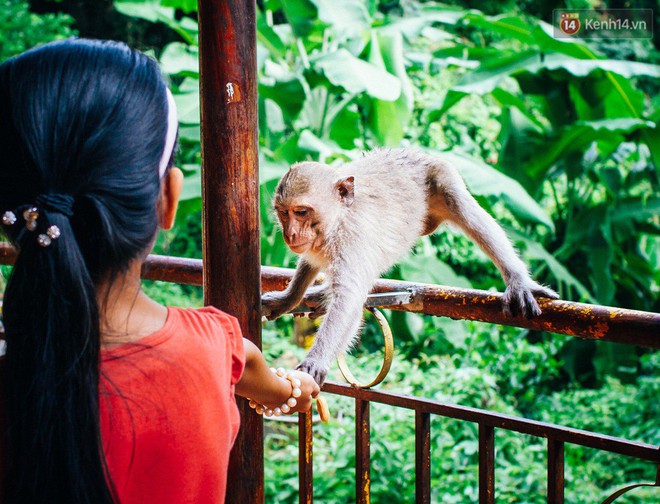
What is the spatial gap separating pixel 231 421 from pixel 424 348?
530 cm

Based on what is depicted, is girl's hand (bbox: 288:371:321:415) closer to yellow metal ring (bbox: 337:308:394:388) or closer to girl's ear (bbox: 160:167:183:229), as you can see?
yellow metal ring (bbox: 337:308:394:388)

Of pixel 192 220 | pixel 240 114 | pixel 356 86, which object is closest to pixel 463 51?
pixel 356 86

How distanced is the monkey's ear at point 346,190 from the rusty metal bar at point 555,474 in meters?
1.22

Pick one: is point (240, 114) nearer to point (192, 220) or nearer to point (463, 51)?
point (463, 51)

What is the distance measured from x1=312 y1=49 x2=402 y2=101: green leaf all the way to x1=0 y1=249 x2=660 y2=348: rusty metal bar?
102 inches

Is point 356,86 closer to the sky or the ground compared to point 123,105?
closer to the sky

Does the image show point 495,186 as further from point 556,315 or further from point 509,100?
point 556,315

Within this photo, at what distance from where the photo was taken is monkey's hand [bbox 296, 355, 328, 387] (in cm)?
193

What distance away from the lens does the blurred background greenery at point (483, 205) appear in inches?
167

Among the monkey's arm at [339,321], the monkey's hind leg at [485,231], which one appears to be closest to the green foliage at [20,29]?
the monkey's hind leg at [485,231]

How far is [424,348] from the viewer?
6312 millimetres

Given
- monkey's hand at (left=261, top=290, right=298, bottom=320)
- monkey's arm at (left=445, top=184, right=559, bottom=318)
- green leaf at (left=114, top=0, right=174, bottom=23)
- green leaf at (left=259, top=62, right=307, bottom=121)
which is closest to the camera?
monkey's arm at (left=445, top=184, right=559, bottom=318)

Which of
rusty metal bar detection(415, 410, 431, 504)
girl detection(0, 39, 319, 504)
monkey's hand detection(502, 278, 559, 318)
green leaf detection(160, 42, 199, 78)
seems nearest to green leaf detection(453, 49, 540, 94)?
green leaf detection(160, 42, 199, 78)

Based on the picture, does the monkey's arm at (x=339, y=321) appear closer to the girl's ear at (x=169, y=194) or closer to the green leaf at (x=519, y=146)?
the girl's ear at (x=169, y=194)
